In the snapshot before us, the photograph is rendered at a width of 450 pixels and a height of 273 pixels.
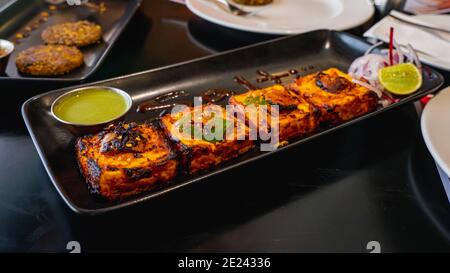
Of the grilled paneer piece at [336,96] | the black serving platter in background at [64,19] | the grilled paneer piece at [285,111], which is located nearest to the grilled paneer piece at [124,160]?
the grilled paneer piece at [285,111]

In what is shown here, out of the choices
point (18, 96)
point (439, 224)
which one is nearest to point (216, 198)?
point (439, 224)

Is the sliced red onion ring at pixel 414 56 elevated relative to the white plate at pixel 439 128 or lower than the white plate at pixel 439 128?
elevated

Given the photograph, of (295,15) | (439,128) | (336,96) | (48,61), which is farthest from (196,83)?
(295,15)

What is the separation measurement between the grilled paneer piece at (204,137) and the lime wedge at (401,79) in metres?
1.01

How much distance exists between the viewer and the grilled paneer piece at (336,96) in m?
2.11

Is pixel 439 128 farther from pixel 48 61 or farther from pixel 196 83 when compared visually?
pixel 48 61

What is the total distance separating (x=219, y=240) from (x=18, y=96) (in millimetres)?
1510

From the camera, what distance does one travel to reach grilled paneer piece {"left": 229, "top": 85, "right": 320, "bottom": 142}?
1951 mm

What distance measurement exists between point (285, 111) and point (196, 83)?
0.67m

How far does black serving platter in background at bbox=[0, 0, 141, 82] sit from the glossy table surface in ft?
2.68

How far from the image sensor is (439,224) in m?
1.66

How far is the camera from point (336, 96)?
216 cm

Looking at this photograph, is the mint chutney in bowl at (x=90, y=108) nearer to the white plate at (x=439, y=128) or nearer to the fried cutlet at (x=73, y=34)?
the fried cutlet at (x=73, y=34)

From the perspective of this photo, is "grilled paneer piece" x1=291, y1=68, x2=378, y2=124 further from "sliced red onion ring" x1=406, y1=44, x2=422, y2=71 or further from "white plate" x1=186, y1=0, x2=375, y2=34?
"white plate" x1=186, y1=0, x2=375, y2=34
